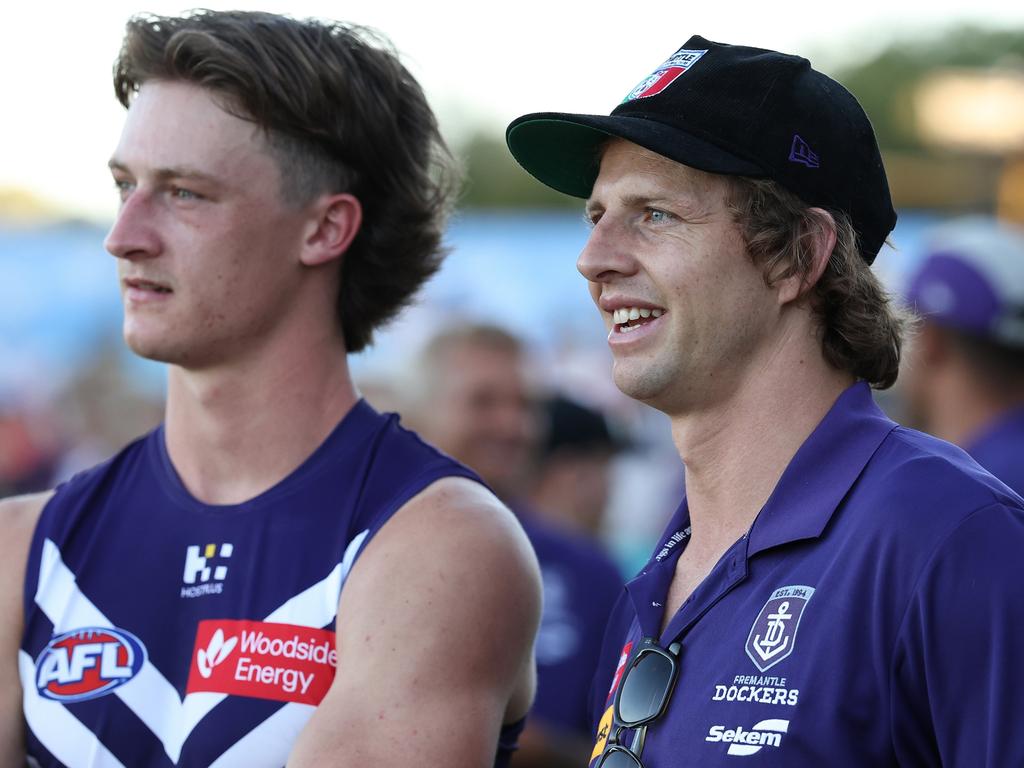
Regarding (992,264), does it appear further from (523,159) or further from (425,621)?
(425,621)

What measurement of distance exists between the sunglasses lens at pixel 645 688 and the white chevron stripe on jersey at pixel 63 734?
114 centimetres

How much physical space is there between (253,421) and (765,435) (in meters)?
1.30

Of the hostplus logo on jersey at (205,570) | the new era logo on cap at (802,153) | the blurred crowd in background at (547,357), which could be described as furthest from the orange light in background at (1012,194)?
the hostplus logo on jersey at (205,570)

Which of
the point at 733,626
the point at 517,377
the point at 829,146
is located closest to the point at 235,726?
the point at 733,626

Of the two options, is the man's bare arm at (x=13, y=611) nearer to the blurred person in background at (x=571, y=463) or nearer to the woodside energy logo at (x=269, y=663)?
the woodside energy logo at (x=269, y=663)

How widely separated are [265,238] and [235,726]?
3.68 ft

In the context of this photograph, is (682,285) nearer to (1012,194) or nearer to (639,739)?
(639,739)

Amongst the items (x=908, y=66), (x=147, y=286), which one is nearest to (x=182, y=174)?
(x=147, y=286)

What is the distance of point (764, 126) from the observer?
253 centimetres

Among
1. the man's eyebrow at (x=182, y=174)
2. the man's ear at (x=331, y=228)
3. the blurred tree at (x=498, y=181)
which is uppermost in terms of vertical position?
the man's eyebrow at (x=182, y=174)

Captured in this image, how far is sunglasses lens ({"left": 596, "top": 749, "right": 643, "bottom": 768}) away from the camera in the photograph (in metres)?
2.36

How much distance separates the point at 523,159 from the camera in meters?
3.01

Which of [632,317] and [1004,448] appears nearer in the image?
[632,317]

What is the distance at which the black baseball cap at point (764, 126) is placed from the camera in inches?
99.5
